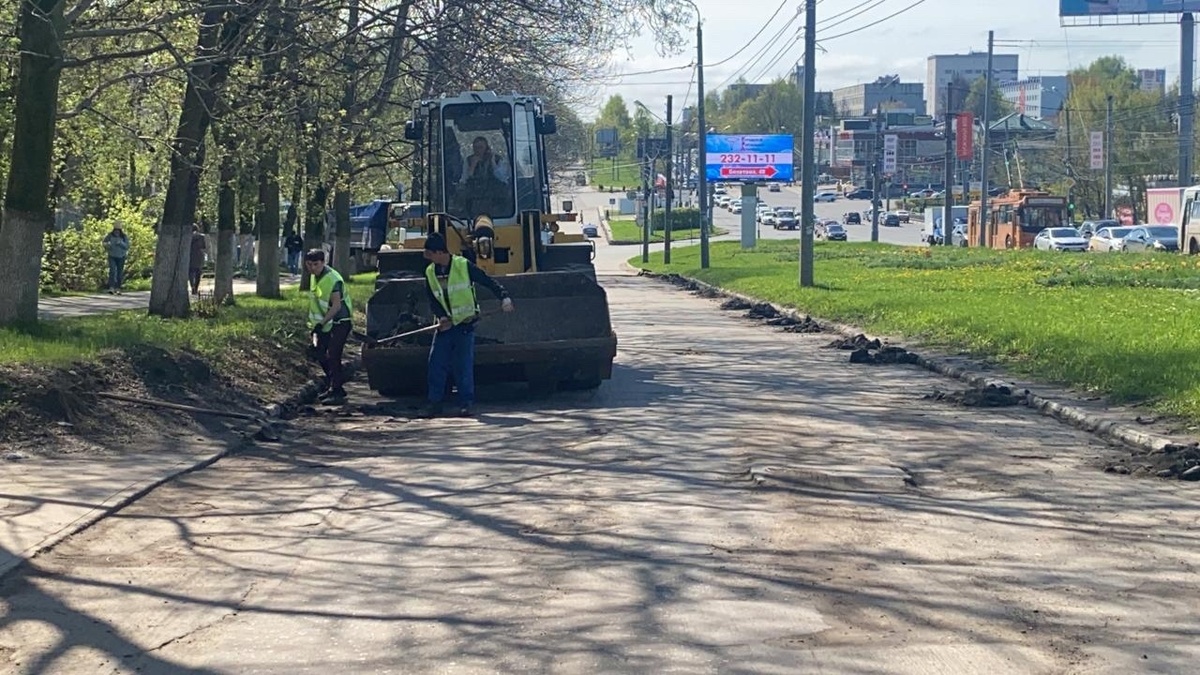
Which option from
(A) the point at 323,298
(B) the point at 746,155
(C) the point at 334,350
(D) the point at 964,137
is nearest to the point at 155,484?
(C) the point at 334,350

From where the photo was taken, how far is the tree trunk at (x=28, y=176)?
52.6ft

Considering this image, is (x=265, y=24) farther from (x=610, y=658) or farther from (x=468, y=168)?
(x=610, y=658)

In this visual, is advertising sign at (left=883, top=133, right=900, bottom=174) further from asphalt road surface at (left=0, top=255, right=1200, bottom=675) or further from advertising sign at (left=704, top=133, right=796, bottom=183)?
asphalt road surface at (left=0, top=255, right=1200, bottom=675)

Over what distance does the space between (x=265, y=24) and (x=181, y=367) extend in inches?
185

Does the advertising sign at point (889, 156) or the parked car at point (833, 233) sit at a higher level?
the advertising sign at point (889, 156)

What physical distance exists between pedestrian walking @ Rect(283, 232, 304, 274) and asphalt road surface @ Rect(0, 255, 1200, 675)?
38.2 m

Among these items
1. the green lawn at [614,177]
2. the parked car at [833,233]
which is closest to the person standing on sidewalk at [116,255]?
the parked car at [833,233]

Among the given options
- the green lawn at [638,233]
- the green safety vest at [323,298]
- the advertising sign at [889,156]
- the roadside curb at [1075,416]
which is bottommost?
the green lawn at [638,233]

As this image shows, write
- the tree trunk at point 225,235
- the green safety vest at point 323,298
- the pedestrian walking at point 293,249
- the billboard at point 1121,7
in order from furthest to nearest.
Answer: the billboard at point 1121,7 < the pedestrian walking at point 293,249 < the tree trunk at point 225,235 < the green safety vest at point 323,298

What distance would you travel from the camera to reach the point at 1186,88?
69.1m

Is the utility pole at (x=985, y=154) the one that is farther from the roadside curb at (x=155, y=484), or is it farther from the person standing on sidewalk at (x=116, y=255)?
the roadside curb at (x=155, y=484)

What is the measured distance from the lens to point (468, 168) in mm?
18969

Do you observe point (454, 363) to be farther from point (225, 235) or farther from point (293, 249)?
point (293, 249)

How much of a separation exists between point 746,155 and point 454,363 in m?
71.9
